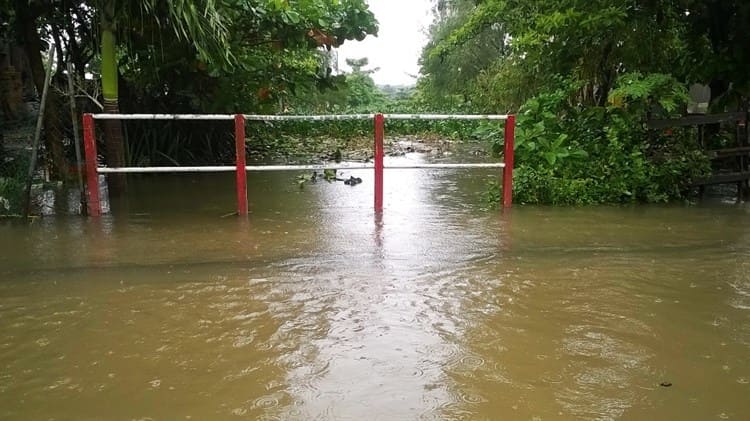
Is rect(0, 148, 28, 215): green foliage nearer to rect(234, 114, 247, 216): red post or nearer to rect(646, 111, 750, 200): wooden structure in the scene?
rect(234, 114, 247, 216): red post

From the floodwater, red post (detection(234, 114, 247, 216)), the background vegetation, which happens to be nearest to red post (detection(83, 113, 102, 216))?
the floodwater

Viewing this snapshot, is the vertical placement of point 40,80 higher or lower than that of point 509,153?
higher

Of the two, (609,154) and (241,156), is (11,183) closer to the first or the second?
(241,156)

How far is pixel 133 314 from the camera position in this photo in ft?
12.8

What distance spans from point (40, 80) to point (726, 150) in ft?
28.0

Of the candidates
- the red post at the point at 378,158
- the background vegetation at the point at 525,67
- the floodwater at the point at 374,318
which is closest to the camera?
the floodwater at the point at 374,318

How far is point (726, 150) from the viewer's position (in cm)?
819

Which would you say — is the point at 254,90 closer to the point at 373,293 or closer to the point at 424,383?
the point at 373,293

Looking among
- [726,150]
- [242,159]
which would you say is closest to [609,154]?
[726,150]

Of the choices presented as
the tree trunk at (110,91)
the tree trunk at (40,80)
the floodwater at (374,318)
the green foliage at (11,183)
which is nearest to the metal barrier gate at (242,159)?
the floodwater at (374,318)

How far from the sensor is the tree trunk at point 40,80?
7.93m

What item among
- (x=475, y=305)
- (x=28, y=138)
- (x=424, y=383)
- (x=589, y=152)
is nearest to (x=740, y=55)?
(x=589, y=152)

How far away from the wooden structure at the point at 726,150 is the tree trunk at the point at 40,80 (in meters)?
7.29

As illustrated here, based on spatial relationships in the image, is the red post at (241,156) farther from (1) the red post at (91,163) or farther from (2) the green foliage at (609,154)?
(2) the green foliage at (609,154)
